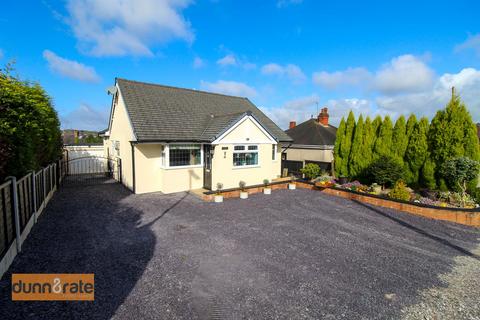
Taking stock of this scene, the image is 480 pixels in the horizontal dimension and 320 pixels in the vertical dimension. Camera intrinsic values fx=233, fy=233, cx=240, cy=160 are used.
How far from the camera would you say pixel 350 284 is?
15.6ft

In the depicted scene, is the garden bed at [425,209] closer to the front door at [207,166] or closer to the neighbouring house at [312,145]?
the neighbouring house at [312,145]

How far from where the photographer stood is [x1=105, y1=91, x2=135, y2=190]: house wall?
1264cm

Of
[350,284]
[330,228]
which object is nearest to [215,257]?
[350,284]

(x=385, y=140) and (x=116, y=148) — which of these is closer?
(x=385, y=140)

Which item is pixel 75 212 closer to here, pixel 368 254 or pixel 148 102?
pixel 148 102

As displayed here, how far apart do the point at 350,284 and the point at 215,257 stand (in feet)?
9.93

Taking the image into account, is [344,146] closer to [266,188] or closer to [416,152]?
[416,152]

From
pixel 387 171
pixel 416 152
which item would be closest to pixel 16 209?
pixel 387 171

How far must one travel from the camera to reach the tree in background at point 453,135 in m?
11.0

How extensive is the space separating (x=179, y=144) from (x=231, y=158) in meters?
2.95

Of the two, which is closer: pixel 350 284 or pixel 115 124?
pixel 350 284

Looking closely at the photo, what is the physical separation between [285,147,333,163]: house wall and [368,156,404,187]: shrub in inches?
276

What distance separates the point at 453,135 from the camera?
11.2 metres

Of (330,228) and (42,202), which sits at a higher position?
(42,202)
